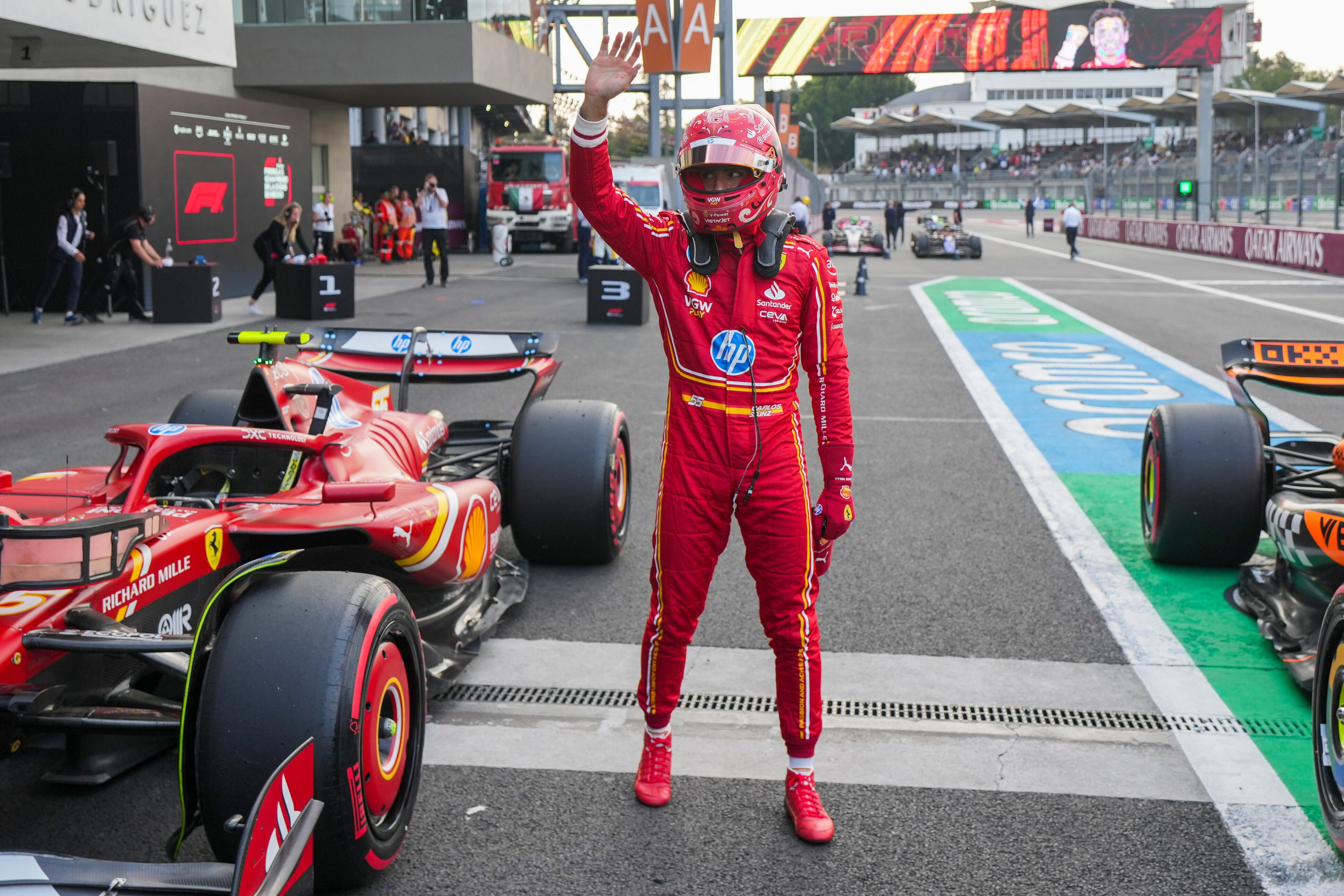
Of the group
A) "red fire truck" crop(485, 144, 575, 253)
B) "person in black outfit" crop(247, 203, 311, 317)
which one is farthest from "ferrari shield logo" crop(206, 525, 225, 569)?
"red fire truck" crop(485, 144, 575, 253)

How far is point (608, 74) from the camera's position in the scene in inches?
136

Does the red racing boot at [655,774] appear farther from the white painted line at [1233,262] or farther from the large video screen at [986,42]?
the large video screen at [986,42]

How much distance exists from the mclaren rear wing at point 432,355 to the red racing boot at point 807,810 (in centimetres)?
300

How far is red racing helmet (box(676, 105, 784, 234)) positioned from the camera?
11.5 ft

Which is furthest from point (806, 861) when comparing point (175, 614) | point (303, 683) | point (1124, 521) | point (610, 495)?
point (1124, 521)

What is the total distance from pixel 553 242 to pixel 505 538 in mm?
30123

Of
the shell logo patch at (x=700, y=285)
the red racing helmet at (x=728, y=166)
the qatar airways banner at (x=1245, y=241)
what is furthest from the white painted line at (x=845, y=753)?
the qatar airways banner at (x=1245, y=241)

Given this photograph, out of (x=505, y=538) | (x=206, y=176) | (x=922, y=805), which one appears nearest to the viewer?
(x=922, y=805)

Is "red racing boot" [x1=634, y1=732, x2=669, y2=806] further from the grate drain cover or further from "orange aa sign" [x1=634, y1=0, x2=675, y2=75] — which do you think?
"orange aa sign" [x1=634, y1=0, x2=675, y2=75]

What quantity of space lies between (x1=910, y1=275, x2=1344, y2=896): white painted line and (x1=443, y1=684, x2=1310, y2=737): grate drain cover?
0.29ft

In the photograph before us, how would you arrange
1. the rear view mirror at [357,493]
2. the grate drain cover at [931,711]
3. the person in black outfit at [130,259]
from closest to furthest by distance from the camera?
the rear view mirror at [357,493]
the grate drain cover at [931,711]
the person in black outfit at [130,259]

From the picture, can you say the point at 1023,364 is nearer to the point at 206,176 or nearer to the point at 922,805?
the point at 922,805

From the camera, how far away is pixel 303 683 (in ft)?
9.62

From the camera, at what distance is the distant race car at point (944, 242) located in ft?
110
